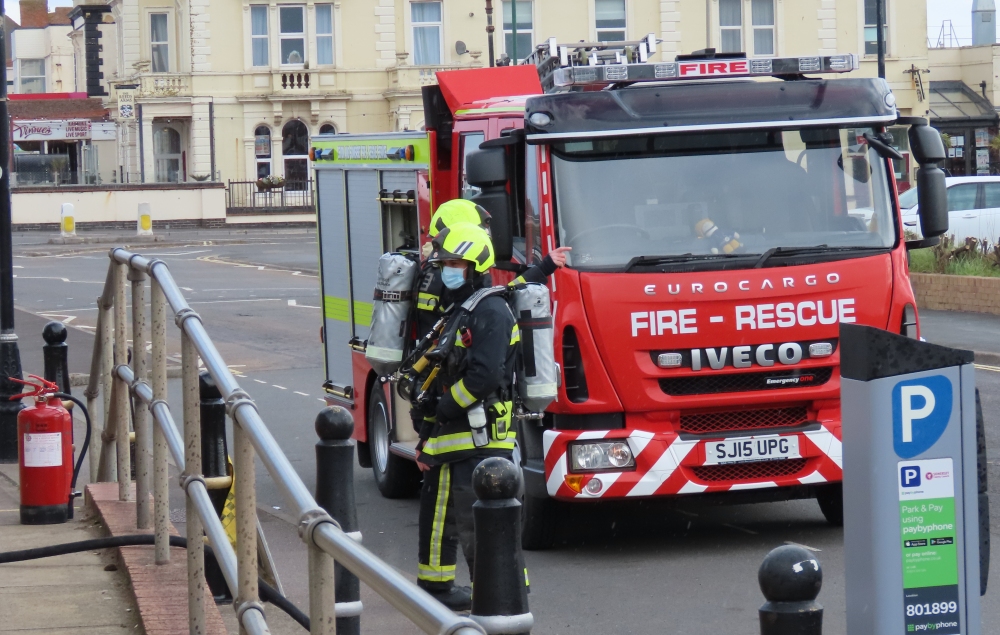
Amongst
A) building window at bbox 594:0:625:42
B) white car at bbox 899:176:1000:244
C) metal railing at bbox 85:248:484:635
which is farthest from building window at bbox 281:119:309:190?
metal railing at bbox 85:248:484:635

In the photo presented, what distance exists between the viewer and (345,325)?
33.9ft

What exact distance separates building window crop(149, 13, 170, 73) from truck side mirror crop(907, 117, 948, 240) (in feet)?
159

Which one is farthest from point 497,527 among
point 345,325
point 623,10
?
point 623,10

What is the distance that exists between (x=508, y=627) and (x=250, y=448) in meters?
1.00

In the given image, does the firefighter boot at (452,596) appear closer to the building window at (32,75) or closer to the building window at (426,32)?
the building window at (426,32)

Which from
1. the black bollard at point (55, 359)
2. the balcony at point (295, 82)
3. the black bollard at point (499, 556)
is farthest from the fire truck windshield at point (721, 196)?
the balcony at point (295, 82)

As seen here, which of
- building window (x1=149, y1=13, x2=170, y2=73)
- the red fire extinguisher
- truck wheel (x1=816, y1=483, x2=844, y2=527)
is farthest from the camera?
building window (x1=149, y1=13, x2=170, y2=73)

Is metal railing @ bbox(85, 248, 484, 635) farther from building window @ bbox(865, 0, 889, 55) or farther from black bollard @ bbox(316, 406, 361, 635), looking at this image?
building window @ bbox(865, 0, 889, 55)

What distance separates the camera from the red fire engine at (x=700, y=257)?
748 cm

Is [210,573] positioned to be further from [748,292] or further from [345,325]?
[345,325]

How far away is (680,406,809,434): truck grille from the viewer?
763 centimetres

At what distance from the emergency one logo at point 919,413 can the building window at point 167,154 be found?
52020 mm

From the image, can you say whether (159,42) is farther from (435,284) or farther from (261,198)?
(435,284)

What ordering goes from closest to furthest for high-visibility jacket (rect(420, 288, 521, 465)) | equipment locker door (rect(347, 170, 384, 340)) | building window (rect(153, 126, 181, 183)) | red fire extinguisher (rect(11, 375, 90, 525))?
high-visibility jacket (rect(420, 288, 521, 465)) → red fire extinguisher (rect(11, 375, 90, 525)) → equipment locker door (rect(347, 170, 384, 340)) → building window (rect(153, 126, 181, 183))
